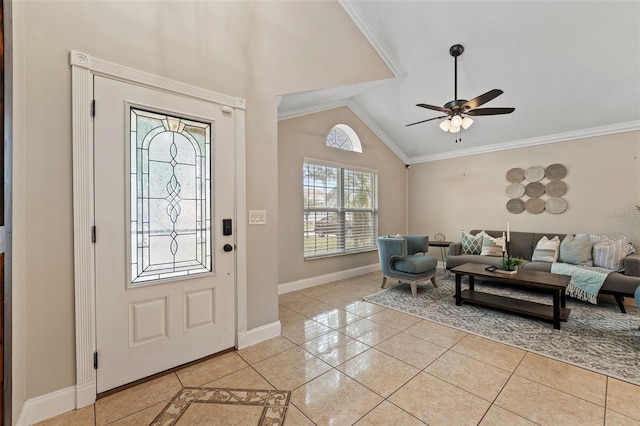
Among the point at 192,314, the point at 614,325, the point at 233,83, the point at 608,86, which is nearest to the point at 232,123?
the point at 233,83

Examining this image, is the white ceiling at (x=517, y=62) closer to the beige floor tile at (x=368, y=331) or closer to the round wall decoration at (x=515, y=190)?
the round wall decoration at (x=515, y=190)

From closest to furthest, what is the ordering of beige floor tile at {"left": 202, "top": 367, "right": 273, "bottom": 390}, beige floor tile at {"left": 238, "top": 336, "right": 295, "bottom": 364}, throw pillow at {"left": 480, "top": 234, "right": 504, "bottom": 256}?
beige floor tile at {"left": 202, "top": 367, "right": 273, "bottom": 390}
beige floor tile at {"left": 238, "top": 336, "right": 295, "bottom": 364}
throw pillow at {"left": 480, "top": 234, "right": 504, "bottom": 256}

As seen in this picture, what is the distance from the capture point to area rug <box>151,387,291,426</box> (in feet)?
5.25

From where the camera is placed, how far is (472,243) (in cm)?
504

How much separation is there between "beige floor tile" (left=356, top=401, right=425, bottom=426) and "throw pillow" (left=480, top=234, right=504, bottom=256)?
13.1 feet

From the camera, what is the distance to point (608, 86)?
3.54 meters

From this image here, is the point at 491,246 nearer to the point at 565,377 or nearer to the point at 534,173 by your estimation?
the point at 534,173

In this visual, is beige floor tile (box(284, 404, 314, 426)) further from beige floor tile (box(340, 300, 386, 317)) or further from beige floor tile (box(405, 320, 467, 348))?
beige floor tile (box(340, 300, 386, 317))

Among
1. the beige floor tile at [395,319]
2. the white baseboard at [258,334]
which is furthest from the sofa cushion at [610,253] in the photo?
the white baseboard at [258,334]

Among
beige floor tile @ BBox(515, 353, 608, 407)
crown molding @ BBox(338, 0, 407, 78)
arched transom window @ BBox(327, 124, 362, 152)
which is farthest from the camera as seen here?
arched transom window @ BBox(327, 124, 362, 152)

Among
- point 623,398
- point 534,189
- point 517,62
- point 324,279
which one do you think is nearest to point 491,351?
point 623,398

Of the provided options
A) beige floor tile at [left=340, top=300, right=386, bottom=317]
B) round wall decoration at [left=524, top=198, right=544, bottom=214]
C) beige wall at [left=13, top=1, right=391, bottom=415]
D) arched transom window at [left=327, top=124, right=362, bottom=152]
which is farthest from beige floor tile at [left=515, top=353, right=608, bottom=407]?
arched transom window at [left=327, top=124, right=362, bottom=152]

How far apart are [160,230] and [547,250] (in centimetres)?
549

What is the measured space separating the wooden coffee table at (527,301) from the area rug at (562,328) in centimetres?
10
